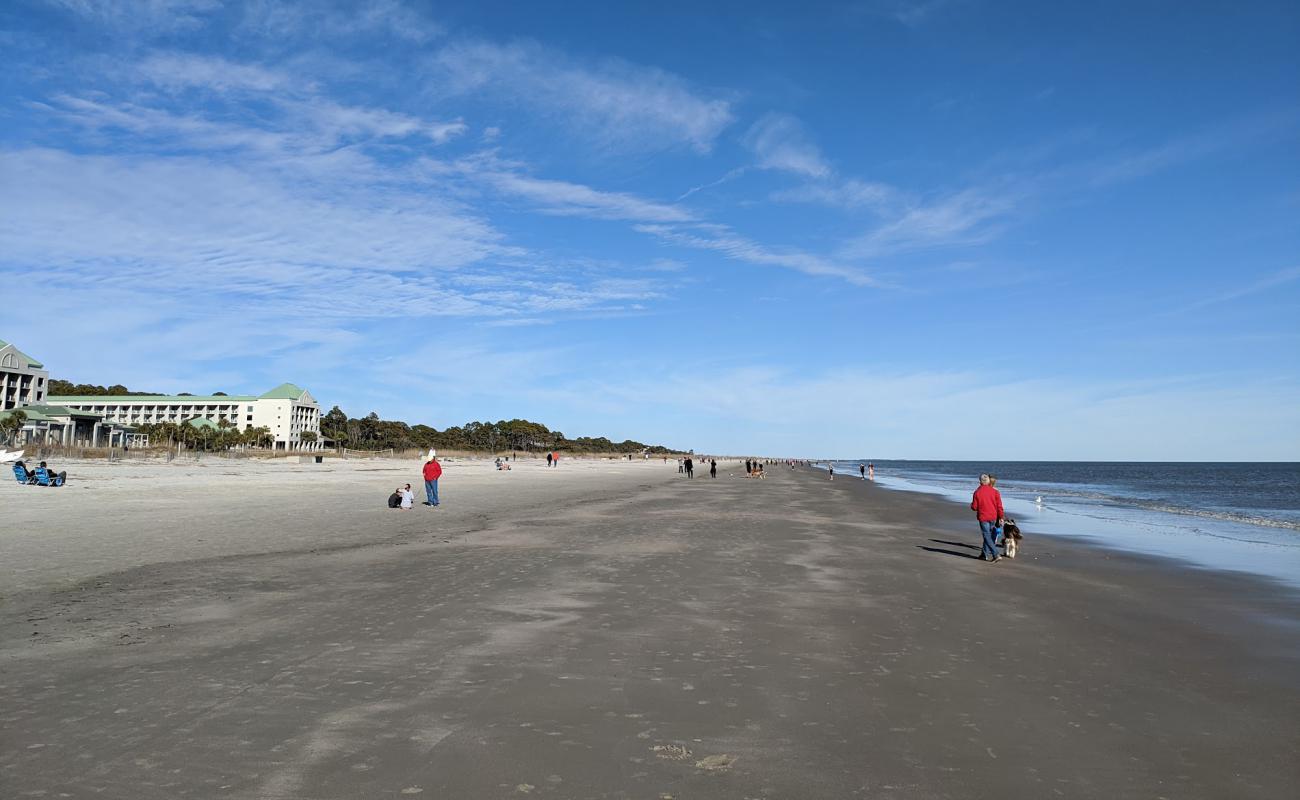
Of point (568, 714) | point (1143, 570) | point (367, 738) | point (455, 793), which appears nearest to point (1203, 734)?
point (568, 714)

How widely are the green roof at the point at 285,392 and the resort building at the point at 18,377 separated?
55159mm

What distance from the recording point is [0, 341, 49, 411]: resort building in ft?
387

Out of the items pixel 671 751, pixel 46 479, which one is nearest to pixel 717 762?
pixel 671 751

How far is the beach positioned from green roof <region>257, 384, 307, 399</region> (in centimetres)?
18506

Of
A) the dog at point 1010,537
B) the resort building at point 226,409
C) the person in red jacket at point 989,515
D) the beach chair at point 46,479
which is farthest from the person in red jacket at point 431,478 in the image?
the resort building at point 226,409

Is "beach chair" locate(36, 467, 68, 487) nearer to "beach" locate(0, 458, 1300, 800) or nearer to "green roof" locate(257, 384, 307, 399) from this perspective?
"beach" locate(0, 458, 1300, 800)

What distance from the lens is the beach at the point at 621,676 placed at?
4.89m

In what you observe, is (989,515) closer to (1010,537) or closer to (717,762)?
(1010,537)

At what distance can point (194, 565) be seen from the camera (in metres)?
13.4

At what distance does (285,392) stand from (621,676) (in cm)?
20000

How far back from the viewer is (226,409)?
18950cm

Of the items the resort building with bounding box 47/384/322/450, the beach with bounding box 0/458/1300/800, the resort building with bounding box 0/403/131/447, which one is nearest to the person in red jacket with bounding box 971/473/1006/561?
the beach with bounding box 0/458/1300/800

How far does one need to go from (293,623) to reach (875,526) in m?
21.1

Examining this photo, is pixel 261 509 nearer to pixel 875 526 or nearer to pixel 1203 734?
pixel 875 526
